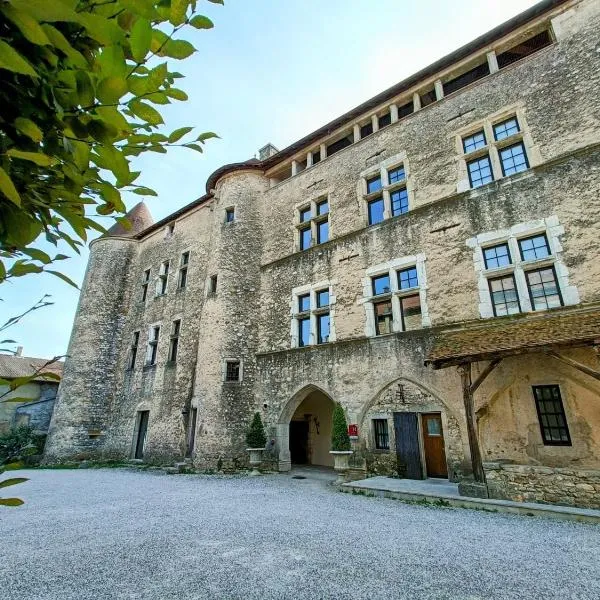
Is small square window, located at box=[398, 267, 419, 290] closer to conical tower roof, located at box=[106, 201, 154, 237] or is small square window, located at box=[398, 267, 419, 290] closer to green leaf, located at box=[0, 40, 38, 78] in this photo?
green leaf, located at box=[0, 40, 38, 78]

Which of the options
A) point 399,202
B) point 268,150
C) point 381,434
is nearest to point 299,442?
point 381,434

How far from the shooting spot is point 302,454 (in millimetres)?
13906

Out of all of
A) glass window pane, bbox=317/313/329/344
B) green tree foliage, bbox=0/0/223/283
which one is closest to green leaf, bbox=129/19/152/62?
green tree foliage, bbox=0/0/223/283

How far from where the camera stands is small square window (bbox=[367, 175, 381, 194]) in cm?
1141

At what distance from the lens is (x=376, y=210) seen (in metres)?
11.3

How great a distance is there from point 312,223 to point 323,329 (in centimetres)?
391

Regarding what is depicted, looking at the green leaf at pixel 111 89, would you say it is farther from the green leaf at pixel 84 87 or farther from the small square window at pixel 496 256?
the small square window at pixel 496 256

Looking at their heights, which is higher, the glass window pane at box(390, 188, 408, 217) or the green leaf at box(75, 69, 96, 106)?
the glass window pane at box(390, 188, 408, 217)

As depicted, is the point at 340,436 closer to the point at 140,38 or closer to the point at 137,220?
the point at 140,38

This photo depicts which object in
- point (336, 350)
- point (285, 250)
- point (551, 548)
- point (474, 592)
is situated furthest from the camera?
point (285, 250)

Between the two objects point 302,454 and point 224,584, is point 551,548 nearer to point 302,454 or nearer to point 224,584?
A: point 224,584

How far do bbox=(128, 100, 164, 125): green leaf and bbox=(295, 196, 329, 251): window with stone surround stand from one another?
10.9 m

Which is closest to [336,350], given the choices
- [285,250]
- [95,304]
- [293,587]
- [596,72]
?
[285,250]

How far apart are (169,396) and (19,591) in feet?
36.3
